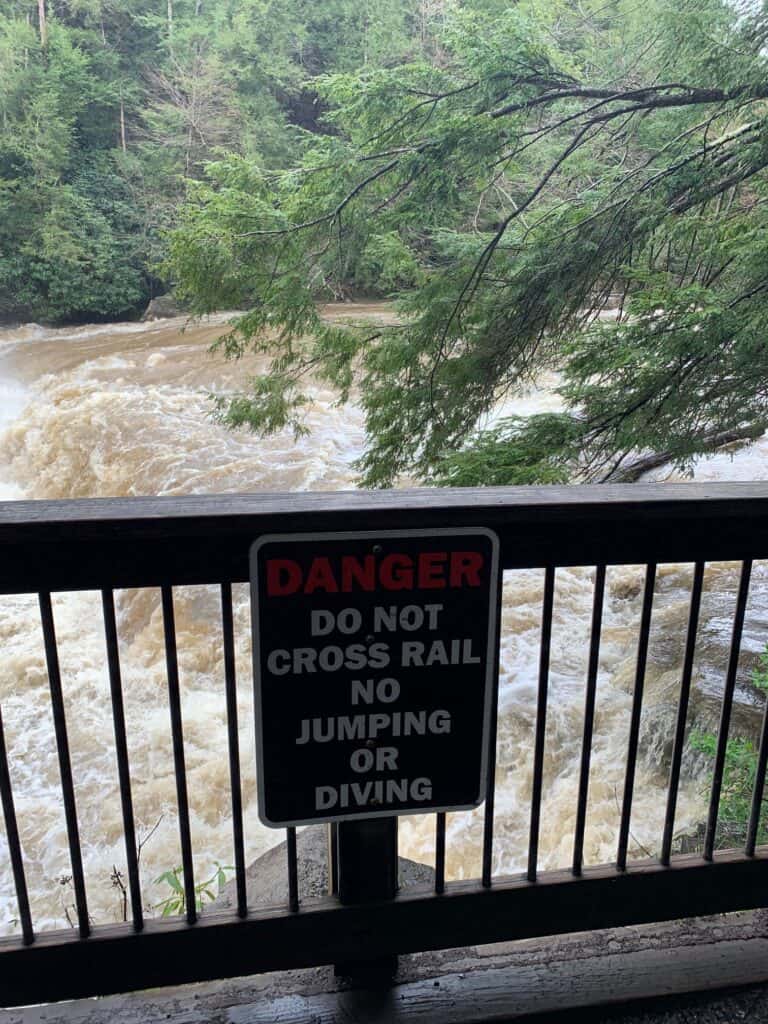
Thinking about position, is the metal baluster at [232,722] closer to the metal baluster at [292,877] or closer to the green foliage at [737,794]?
the metal baluster at [292,877]

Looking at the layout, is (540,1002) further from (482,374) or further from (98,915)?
(482,374)

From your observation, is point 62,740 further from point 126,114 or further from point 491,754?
point 126,114

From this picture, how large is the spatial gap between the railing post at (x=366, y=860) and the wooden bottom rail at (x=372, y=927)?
2 cm

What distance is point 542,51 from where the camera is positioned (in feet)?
22.4

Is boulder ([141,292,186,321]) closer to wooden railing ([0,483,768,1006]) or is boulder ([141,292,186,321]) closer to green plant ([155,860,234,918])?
green plant ([155,860,234,918])

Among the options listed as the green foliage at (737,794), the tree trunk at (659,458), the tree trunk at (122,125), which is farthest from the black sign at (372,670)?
the tree trunk at (122,125)

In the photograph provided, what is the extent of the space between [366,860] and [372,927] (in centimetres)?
15

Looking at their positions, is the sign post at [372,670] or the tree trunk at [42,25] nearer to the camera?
the sign post at [372,670]

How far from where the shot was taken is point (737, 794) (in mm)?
3541

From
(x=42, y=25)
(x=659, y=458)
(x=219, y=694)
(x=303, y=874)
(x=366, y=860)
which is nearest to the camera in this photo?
(x=366, y=860)

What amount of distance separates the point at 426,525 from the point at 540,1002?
3.31ft

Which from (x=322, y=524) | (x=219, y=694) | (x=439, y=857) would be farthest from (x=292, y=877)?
(x=219, y=694)

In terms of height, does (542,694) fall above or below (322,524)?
below

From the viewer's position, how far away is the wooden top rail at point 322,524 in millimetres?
1295
